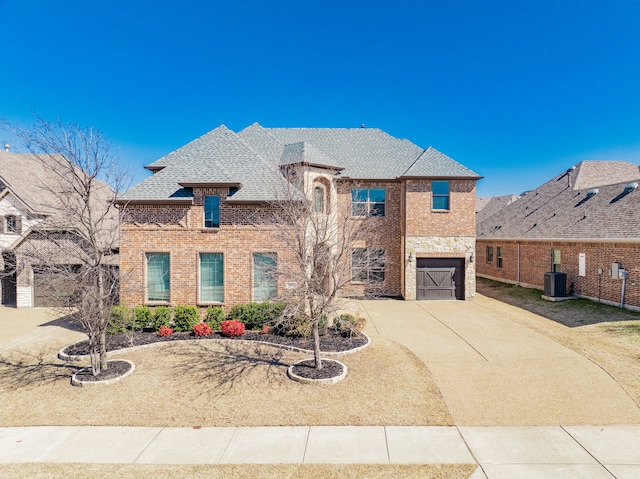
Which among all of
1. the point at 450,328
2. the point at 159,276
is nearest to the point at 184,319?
the point at 159,276

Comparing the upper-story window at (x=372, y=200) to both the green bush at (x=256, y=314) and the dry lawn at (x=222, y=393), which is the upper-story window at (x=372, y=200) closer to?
the green bush at (x=256, y=314)

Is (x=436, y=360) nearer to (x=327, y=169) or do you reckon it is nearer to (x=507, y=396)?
(x=507, y=396)

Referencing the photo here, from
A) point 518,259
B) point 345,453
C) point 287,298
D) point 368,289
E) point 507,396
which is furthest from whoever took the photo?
point 518,259

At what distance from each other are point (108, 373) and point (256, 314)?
4.86m

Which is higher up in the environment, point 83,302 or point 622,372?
point 83,302

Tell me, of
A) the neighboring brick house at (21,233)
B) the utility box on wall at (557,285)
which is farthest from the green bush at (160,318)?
the utility box on wall at (557,285)

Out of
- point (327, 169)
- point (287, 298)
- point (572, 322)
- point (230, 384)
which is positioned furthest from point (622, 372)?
point (327, 169)

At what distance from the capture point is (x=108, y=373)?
849cm

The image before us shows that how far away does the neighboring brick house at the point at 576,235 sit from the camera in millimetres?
15016

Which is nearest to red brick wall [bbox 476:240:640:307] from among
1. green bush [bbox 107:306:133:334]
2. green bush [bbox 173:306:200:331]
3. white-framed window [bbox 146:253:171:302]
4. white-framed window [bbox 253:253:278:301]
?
white-framed window [bbox 253:253:278:301]

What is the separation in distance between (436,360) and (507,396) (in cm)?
225

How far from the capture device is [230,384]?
25.9 feet

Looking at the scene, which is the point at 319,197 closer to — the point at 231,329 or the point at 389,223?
the point at 389,223

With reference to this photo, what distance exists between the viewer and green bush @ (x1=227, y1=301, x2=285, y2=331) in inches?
472
